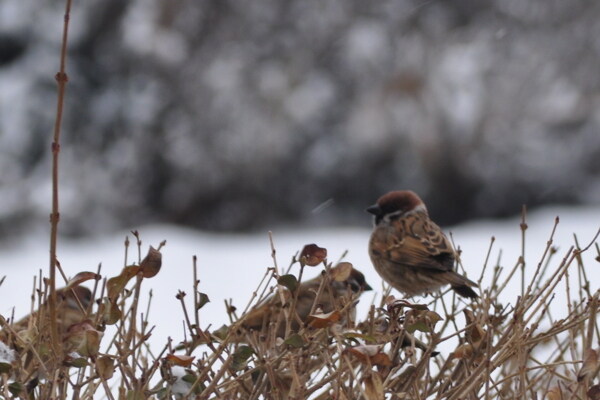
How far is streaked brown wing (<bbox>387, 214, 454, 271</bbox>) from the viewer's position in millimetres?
3137

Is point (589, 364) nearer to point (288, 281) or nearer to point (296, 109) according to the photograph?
point (288, 281)

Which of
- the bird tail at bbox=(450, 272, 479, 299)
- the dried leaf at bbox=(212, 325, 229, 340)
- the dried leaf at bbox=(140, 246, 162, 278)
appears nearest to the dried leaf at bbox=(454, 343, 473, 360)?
the dried leaf at bbox=(212, 325, 229, 340)

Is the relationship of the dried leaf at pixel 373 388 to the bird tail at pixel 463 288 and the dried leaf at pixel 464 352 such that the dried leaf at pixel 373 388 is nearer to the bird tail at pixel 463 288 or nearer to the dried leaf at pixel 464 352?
the dried leaf at pixel 464 352

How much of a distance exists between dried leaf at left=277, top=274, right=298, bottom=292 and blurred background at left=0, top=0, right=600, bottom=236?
16.1 feet

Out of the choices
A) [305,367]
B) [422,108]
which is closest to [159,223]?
[422,108]

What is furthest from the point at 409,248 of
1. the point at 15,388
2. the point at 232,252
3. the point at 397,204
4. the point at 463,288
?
the point at 232,252

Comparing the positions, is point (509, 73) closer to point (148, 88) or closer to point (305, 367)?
point (148, 88)

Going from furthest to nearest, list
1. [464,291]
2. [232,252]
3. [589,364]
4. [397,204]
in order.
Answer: [232,252] < [397,204] < [464,291] < [589,364]

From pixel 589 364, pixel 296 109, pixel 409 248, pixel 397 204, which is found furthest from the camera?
pixel 296 109

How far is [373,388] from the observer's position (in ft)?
4.47

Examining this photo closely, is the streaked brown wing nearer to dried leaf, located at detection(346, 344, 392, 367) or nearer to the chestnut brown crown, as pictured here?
the chestnut brown crown

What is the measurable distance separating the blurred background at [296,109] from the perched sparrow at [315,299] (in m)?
3.35

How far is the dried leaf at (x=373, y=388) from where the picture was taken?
1356mm

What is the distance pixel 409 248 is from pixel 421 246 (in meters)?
0.04
